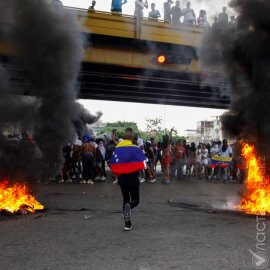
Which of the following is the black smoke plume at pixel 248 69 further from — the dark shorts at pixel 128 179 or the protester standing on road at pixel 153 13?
the protester standing on road at pixel 153 13

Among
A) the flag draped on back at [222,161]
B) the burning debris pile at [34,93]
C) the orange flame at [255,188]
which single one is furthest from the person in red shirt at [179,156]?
the burning debris pile at [34,93]

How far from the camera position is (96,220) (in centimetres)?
730

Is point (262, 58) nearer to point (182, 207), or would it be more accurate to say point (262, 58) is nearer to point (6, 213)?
point (182, 207)

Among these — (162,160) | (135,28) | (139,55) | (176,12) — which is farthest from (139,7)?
(162,160)

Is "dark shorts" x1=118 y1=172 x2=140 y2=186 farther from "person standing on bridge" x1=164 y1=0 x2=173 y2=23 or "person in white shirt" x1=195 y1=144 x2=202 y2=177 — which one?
"person in white shirt" x1=195 y1=144 x2=202 y2=177

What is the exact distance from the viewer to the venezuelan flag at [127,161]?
259 inches

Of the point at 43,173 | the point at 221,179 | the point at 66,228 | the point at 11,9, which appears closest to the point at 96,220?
the point at 66,228

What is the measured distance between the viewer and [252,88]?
8.27 m

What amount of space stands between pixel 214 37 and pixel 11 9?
4.38 metres

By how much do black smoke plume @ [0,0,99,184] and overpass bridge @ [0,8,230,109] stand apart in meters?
4.36

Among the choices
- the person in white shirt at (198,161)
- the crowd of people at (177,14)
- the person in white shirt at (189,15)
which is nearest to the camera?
the crowd of people at (177,14)

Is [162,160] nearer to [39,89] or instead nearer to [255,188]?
[255,188]

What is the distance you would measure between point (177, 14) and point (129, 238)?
27.4 ft

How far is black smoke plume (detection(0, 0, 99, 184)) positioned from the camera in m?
7.81
